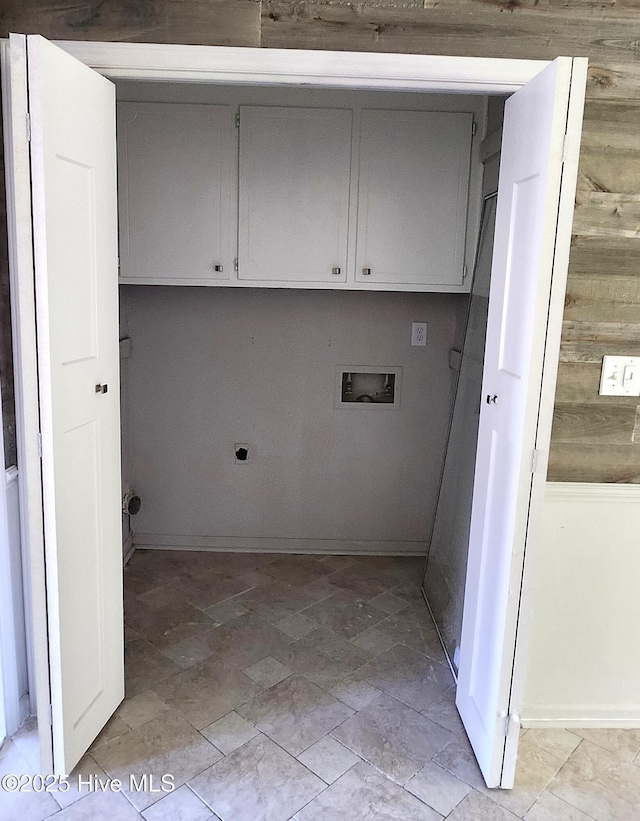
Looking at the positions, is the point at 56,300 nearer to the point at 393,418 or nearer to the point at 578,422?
the point at 578,422

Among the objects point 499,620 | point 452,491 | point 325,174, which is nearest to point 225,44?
point 325,174

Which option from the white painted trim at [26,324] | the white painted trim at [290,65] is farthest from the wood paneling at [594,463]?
the white painted trim at [26,324]

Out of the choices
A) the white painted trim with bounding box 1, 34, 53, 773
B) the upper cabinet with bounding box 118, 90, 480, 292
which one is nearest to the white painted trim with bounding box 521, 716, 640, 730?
the white painted trim with bounding box 1, 34, 53, 773

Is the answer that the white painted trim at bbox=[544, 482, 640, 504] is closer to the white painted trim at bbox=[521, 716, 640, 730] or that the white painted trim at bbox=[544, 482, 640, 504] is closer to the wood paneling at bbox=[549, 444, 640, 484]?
the wood paneling at bbox=[549, 444, 640, 484]

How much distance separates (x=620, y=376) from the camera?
208 cm

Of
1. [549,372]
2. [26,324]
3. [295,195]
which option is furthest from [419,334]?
[26,324]

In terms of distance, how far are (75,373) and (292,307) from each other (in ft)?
5.54

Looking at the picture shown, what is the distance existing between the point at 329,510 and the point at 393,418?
60 cm

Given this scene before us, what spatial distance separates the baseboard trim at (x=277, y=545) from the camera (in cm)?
354

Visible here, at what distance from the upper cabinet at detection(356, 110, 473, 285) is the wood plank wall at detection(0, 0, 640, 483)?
1.01 m

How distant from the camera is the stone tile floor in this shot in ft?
6.18

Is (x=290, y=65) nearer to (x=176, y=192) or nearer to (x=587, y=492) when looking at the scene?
(x=176, y=192)

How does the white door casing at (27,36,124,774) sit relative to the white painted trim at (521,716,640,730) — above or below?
above

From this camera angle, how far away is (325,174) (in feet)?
9.63
